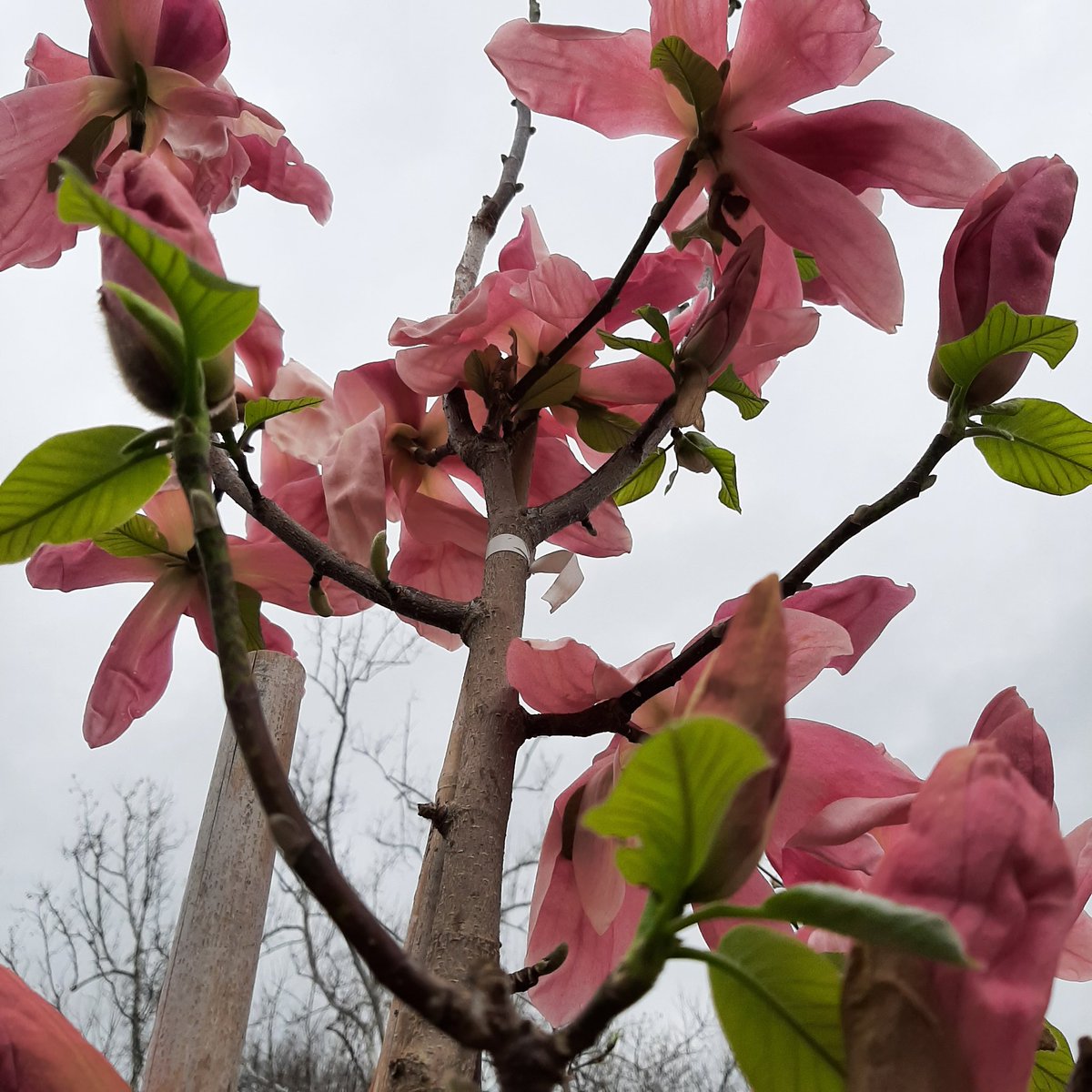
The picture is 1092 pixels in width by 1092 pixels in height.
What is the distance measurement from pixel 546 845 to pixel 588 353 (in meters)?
0.24

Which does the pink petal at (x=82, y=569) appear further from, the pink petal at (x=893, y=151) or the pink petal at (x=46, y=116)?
the pink petal at (x=893, y=151)

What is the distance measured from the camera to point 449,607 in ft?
1.44

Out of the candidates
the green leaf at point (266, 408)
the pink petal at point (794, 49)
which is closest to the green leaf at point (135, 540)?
the green leaf at point (266, 408)

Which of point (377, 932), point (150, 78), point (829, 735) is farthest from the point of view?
point (150, 78)

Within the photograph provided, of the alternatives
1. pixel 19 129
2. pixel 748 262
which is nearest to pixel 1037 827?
pixel 748 262

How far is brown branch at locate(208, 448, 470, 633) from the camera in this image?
1.43 feet

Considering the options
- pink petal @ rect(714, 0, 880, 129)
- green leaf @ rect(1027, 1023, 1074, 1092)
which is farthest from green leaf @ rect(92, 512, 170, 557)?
green leaf @ rect(1027, 1023, 1074, 1092)

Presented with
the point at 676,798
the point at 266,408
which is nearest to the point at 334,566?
the point at 266,408

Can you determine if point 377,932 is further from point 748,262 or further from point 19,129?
point 19,129

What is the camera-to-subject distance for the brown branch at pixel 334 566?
436mm

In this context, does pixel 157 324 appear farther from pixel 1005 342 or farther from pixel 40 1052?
pixel 1005 342

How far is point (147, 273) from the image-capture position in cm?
24

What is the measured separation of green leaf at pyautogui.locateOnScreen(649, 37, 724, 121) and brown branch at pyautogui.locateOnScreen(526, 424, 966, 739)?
17cm

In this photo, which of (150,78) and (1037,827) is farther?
(150,78)
